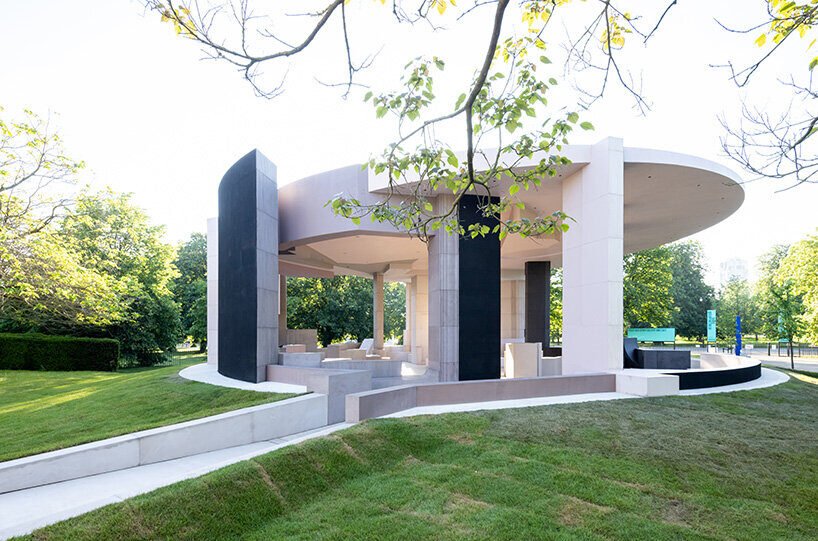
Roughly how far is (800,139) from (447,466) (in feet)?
18.5

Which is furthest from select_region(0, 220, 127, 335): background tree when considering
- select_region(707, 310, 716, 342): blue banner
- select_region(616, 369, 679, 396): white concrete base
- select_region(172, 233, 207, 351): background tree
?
select_region(707, 310, 716, 342): blue banner

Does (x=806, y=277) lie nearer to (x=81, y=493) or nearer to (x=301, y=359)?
(x=301, y=359)

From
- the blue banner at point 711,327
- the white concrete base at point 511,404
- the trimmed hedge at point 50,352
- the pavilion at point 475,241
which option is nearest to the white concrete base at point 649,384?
the white concrete base at point 511,404

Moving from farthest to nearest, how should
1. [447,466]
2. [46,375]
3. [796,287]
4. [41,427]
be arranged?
[796,287] < [46,375] < [41,427] < [447,466]

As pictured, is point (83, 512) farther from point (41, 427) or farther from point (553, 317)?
point (553, 317)

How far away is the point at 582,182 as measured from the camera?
572 inches

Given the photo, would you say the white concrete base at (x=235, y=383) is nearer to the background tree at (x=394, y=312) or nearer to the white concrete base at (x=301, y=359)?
the white concrete base at (x=301, y=359)

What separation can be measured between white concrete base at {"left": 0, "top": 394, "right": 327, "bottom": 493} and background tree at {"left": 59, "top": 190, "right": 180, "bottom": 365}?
948 inches

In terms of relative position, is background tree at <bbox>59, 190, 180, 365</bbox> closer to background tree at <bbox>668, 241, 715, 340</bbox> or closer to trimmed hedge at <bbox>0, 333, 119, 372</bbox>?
trimmed hedge at <bbox>0, 333, 119, 372</bbox>

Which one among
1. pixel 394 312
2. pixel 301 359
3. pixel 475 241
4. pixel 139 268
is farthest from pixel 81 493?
pixel 394 312

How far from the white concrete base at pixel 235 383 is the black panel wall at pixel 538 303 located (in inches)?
666

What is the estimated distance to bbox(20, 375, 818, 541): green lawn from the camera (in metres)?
5.03

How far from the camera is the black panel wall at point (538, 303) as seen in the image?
27531 mm

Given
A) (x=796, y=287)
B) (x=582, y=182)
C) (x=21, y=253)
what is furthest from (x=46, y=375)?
(x=796, y=287)
